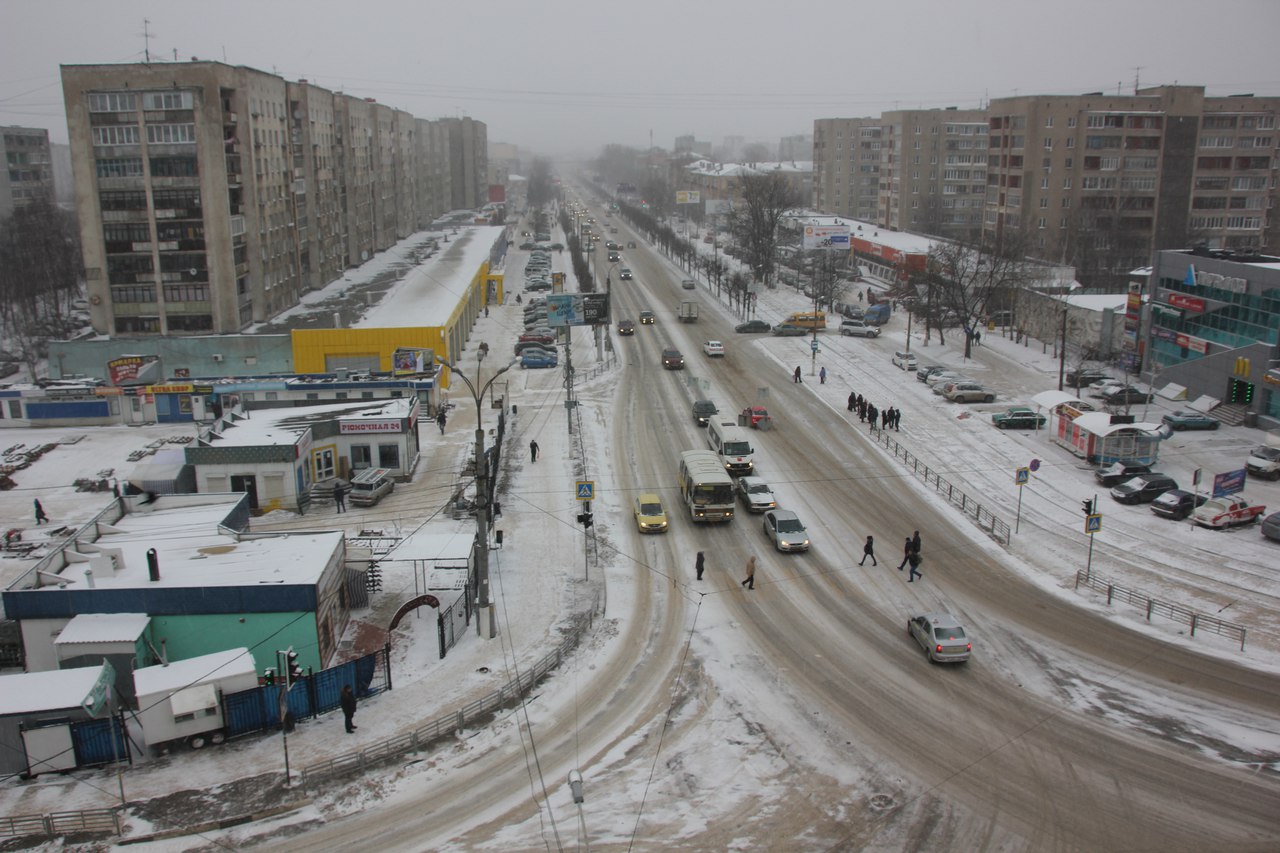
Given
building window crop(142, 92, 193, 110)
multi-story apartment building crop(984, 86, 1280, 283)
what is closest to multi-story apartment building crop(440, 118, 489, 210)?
multi-story apartment building crop(984, 86, 1280, 283)

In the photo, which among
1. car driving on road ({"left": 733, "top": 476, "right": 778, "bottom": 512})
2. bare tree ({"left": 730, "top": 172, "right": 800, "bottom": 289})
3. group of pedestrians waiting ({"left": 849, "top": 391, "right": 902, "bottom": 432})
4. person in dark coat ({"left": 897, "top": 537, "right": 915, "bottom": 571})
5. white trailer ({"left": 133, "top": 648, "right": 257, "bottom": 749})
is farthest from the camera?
bare tree ({"left": 730, "top": 172, "right": 800, "bottom": 289})

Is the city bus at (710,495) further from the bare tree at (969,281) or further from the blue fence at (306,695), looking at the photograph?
the bare tree at (969,281)

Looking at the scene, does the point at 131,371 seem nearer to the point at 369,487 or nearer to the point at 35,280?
the point at 369,487

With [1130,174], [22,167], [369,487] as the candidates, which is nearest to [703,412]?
[369,487]

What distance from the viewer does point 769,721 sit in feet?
62.1

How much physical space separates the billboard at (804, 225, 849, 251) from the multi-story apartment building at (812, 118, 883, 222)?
41060 millimetres

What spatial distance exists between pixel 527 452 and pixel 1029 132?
5492 cm

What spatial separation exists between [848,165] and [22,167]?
9329 centimetres

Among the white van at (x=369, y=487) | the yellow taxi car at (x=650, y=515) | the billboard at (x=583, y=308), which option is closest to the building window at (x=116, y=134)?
the billboard at (x=583, y=308)

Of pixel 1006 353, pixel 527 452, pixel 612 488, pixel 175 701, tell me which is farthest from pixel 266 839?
pixel 1006 353

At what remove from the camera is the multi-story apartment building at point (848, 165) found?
401 ft

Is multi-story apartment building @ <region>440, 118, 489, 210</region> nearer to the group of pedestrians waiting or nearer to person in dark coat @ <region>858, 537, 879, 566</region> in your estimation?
the group of pedestrians waiting

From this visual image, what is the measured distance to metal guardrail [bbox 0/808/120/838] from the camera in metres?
15.4

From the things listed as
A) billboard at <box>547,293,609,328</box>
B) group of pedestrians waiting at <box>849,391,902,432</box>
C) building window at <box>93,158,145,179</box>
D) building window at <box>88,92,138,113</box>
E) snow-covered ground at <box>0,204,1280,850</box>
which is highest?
building window at <box>88,92,138,113</box>
